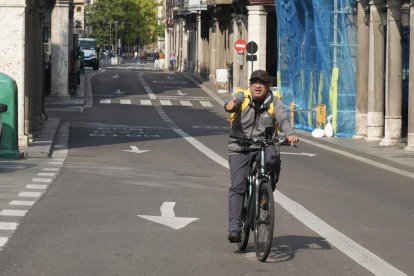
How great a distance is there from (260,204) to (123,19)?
574 ft

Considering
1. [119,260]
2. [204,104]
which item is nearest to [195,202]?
[119,260]

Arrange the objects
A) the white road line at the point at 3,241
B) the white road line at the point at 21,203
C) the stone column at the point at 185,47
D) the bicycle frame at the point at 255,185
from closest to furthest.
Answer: the bicycle frame at the point at 255,185
the white road line at the point at 3,241
the white road line at the point at 21,203
the stone column at the point at 185,47

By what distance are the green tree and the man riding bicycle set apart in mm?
167579

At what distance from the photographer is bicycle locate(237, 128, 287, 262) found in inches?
437

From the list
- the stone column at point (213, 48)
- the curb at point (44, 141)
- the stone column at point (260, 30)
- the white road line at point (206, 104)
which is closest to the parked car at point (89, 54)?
the stone column at point (213, 48)

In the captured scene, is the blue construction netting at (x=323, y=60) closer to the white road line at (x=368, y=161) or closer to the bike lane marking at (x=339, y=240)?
the white road line at (x=368, y=161)

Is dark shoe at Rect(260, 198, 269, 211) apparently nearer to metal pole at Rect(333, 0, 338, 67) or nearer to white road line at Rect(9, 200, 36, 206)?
white road line at Rect(9, 200, 36, 206)

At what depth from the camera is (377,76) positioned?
116 feet

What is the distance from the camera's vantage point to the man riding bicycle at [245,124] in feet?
38.3

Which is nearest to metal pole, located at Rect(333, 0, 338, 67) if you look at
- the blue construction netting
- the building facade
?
the blue construction netting

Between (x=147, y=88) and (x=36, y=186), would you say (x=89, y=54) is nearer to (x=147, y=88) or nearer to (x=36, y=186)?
(x=147, y=88)

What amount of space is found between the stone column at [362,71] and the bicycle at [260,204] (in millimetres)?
25191

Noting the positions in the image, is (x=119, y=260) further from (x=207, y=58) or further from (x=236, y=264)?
(x=207, y=58)

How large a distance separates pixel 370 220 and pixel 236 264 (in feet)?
14.8
